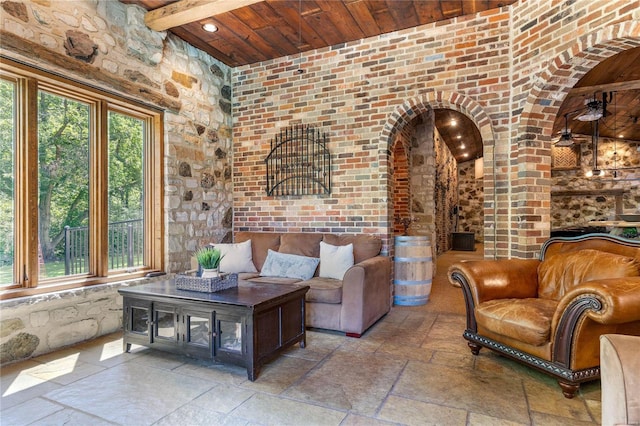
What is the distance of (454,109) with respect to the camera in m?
3.67

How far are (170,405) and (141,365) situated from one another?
0.66 m

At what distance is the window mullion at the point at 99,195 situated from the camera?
10.1ft

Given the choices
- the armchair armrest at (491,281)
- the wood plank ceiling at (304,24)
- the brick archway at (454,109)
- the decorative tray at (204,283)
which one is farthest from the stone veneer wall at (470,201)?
the decorative tray at (204,283)

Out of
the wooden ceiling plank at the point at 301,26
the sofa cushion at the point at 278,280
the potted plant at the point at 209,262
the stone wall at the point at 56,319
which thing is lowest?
the stone wall at the point at 56,319

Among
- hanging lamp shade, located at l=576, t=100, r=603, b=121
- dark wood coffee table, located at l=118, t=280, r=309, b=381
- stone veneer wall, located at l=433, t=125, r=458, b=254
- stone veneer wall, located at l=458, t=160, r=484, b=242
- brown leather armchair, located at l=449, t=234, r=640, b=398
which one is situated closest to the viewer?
brown leather armchair, located at l=449, t=234, r=640, b=398

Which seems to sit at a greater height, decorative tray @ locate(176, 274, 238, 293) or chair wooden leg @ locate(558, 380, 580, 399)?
decorative tray @ locate(176, 274, 238, 293)

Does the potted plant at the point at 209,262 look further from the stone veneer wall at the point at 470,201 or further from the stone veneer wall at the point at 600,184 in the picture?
the stone veneer wall at the point at 470,201

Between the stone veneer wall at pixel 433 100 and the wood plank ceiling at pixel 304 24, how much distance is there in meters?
0.16

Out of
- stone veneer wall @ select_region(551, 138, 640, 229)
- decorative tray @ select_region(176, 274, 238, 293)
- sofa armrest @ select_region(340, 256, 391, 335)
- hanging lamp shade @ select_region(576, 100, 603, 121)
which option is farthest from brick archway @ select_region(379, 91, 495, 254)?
stone veneer wall @ select_region(551, 138, 640, 229)

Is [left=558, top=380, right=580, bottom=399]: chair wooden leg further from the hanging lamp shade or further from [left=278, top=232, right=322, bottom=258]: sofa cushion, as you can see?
the hanging lamp shade

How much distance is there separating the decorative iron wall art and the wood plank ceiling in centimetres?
98

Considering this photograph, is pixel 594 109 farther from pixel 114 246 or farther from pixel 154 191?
pixel 114 246

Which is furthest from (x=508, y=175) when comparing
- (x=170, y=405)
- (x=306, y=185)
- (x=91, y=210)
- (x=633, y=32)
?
(x=91, y=210)

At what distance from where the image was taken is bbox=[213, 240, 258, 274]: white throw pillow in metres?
3.72
